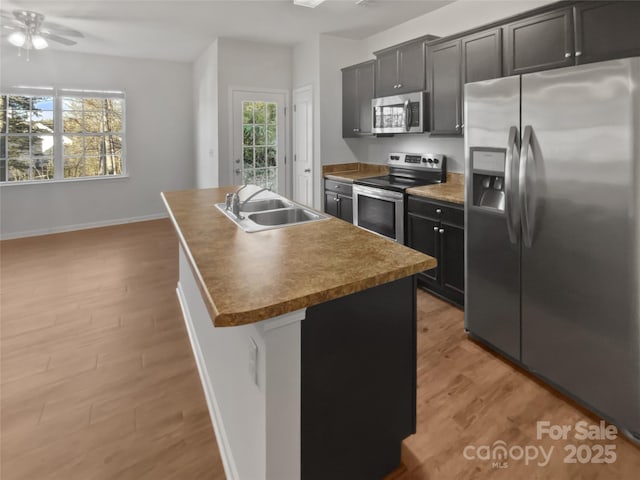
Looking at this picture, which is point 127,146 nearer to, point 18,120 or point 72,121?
point 72,121

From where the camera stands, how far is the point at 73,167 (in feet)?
20.3

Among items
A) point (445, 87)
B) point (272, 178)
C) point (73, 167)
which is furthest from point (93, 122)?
point (445, 87)

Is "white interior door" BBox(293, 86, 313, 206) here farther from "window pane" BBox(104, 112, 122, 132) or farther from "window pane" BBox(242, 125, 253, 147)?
"window pane" BBox(104, 112, 122, 132)

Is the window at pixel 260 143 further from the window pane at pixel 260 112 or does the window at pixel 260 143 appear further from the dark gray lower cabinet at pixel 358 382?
the dark gray lower cabinet at pixel 358 382

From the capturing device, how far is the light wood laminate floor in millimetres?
1673

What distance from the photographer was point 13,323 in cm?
302

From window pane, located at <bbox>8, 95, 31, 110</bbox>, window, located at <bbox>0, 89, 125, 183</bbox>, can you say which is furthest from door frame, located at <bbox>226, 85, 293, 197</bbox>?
window pane, located at <bbox>8, 95, 31, 110</bbox>

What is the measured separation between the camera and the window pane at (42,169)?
19.4 feet

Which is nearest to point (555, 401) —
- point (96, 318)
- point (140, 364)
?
point (140, 364)

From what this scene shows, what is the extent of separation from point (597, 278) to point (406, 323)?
→ 1029mm

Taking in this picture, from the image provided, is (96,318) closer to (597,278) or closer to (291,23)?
(597,278)

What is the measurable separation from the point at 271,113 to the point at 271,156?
610mm

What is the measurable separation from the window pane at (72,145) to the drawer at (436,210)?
5524 mm

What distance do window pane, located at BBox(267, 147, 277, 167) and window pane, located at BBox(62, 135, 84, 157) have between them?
315 cm
